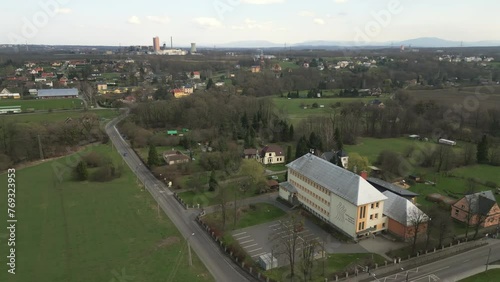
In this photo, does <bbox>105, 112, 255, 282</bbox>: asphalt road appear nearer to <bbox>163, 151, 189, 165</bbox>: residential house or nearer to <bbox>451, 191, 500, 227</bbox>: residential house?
<bbox>163, 151, 189, 165</bbox>: residential house

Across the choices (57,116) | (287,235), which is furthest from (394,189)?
(57,116)

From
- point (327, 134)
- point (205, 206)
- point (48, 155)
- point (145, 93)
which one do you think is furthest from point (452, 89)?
point (48, 155)

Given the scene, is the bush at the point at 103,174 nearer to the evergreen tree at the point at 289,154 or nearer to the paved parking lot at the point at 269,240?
the paved parking lot at the point at 269,240

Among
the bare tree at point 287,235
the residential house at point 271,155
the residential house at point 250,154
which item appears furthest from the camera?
the residential house at point 250,154

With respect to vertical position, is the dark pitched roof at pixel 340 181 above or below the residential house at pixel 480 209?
above

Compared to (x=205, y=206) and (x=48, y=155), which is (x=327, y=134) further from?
(x=48, y=155)

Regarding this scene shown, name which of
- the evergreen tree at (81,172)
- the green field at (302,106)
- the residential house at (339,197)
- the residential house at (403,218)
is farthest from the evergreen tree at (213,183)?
the green field at (302,106)

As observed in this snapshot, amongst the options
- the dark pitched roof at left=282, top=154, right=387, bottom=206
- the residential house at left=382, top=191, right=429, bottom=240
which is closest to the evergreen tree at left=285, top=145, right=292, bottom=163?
the dark pitched roof at left=282, top=154, right=387, bottom=206
